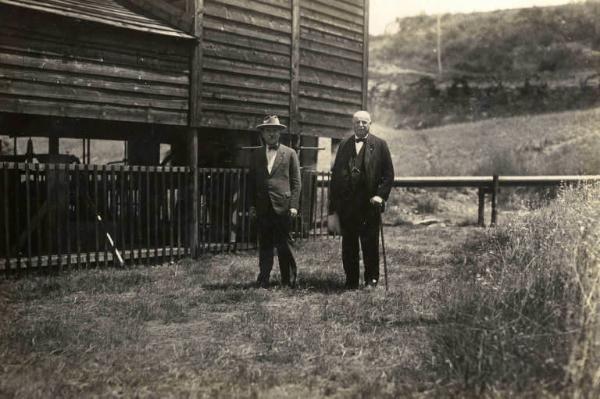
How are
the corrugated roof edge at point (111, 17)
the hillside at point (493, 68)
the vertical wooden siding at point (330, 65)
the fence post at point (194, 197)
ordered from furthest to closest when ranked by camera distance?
1. the hillside at point (493, 68)
2. the vertical wooden siding at point (330, 65)
3. the fence post at point (194, 197)
4. the corrugated roof edge at point (111, 17)

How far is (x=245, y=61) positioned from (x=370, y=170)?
489 cm

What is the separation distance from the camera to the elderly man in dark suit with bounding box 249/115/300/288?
7.91 meters

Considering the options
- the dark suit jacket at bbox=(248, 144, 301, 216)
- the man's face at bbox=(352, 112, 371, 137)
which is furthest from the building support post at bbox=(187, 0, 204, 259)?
the man's face at bbox=(352, 112, 371, 137)

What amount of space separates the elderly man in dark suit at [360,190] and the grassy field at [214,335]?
1.61 feet

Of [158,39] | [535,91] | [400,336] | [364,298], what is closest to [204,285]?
[364,298]

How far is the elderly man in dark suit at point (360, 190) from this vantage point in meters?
7.61

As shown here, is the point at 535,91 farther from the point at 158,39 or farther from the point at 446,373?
the point at 446,373

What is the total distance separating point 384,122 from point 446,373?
125ft

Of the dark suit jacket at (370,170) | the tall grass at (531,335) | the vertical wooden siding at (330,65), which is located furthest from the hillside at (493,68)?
the tall grass at (531,335)

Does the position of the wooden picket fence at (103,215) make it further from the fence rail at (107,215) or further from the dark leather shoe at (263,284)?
the dark leather shoe at (263,284)

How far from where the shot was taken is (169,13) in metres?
10.8

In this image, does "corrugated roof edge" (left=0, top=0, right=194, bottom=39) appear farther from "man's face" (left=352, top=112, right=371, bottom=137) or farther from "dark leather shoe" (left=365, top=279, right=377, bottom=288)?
"dark leather shoe" (left=365, top=279, right=377, bottom=288)

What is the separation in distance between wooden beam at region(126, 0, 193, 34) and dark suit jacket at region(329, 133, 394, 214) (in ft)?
14.3

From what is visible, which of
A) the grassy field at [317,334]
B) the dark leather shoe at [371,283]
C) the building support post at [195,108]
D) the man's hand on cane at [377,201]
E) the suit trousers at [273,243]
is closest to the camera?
the grassy field at [317,334]
